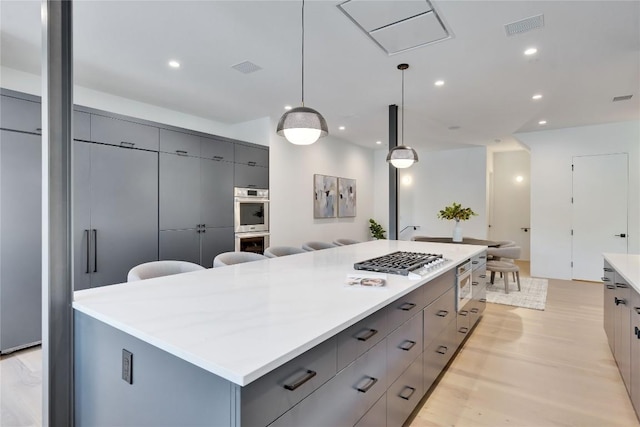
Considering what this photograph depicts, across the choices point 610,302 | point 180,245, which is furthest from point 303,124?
point 610,302

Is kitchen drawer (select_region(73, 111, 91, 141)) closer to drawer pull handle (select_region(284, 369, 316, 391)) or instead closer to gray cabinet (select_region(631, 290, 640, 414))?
drawer pull handle (select_region(284, 369, 316, 391))

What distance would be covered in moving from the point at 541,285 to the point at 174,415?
621 cm

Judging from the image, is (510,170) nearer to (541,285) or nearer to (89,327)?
(541,285)

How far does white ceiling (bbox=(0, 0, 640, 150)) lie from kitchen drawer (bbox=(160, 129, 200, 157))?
539mm

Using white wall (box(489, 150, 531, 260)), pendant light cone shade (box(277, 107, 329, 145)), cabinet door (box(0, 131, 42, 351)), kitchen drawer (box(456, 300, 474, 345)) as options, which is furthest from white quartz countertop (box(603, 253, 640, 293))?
white wall (box(489, 150, 531, 260))

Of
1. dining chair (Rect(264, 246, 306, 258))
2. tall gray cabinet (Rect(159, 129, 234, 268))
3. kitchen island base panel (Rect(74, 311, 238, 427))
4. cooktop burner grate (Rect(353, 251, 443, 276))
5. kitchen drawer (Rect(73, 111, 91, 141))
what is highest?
kitchen drawer (Rect(73, 111, 91, 141))

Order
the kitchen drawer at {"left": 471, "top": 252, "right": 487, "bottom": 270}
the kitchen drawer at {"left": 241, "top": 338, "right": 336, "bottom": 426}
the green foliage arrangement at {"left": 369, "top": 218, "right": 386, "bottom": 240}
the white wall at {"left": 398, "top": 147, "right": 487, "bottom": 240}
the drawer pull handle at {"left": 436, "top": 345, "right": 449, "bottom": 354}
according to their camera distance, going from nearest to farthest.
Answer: the kitchen drawer at {"left": 241, "top": 338, "right": 336, "bottom": 426} → the drawer pull handle at {"left": 436, "top": 345, "right": 449, "bottom": 354} → the kitchen drawer at {"left": 471, "top": 252, "right": 487, "bottom": 270} → the white wall at {"left": 398, "top": 147, "right": 487, "bottom": 240} → the green foliage arrangement at {"left": 369, "top": 218, "right": 386, "bottom": 240}

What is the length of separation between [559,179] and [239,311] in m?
6.87

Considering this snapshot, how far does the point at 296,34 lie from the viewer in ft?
9.21

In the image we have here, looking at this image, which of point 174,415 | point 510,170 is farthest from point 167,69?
point 510,170

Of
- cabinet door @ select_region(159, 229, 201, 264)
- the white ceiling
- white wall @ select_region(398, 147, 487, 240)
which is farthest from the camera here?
white wall @ select_region(398, 147, 487, 240)

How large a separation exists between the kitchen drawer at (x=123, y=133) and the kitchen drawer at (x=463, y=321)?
12.3ft

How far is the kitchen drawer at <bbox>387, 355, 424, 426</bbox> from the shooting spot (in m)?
1.68

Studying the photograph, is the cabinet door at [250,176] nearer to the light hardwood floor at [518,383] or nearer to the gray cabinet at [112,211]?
the gray cabinet at [112,211]
